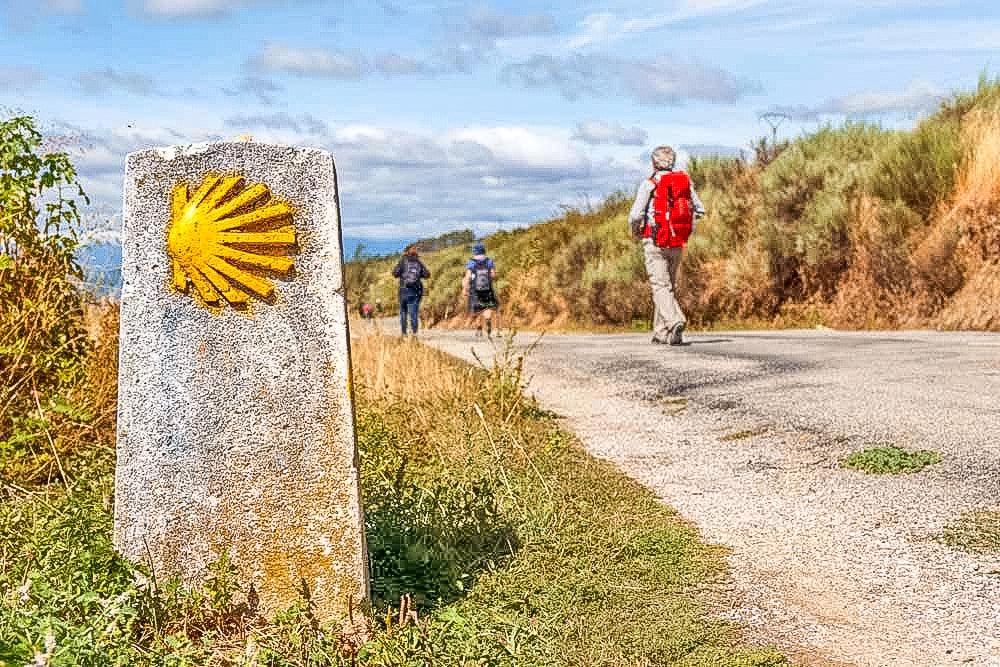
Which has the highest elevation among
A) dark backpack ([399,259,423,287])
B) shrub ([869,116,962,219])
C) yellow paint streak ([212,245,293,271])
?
shrub ([869,116,962,219])

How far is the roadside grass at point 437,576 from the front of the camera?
357 cm

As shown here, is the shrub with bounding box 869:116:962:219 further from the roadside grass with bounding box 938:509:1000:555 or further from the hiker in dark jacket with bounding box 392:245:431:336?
the roadside grass with bounding box 938:509:1000:555

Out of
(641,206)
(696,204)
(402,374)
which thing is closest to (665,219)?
(641,206)

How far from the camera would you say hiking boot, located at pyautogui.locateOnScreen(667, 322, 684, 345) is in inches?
540

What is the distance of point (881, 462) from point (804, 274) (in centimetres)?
1327

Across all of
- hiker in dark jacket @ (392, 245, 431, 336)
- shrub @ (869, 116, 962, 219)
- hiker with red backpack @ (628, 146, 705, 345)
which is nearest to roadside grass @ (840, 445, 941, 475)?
hiker with red backpack @ (628, 146, 705, 345)

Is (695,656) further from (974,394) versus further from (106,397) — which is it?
(974,394)

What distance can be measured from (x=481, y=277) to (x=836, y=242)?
5.79 m

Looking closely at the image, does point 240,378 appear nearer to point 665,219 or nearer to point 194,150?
point 194,150

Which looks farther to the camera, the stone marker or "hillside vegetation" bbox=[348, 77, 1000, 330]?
"hillside vegetation" bbox=[348, 77, 1000, 330]

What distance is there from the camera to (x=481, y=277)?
64.0ft

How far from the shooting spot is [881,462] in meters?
6.61

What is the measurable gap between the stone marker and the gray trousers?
970 cm

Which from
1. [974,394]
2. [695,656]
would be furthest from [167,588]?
[974,394]
